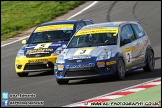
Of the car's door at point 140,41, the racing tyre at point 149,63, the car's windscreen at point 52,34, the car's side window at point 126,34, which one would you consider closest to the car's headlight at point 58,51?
the car's windscreen at point 52,34

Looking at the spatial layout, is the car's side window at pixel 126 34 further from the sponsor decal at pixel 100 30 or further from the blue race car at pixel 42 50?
the blue race car at pixel 42 50

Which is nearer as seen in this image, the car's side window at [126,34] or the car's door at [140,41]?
the car's side window at [126,34]

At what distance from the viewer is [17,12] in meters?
34.8

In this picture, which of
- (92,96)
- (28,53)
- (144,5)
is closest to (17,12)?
(144,5)

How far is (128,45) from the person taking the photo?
15.1 m

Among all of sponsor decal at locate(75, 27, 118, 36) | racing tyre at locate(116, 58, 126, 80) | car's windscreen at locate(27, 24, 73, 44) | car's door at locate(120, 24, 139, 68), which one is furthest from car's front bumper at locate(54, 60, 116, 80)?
car's windscreen at locate(27, 24, 73, 44)

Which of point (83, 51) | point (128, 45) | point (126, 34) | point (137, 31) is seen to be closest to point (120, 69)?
point (83, 51)

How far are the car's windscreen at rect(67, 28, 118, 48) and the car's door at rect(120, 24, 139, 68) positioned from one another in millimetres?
257

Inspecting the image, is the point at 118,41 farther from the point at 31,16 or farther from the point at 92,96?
the point at 31,16

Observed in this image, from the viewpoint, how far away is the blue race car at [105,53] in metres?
13.9

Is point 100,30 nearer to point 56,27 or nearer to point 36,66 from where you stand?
point 36,66

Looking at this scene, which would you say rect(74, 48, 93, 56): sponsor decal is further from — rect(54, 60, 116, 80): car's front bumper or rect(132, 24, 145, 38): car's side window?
rect(132, 24, 145, 38): car's side window

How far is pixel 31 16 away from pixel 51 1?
499 centimetres

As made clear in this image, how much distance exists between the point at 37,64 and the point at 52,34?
160 centimetres
